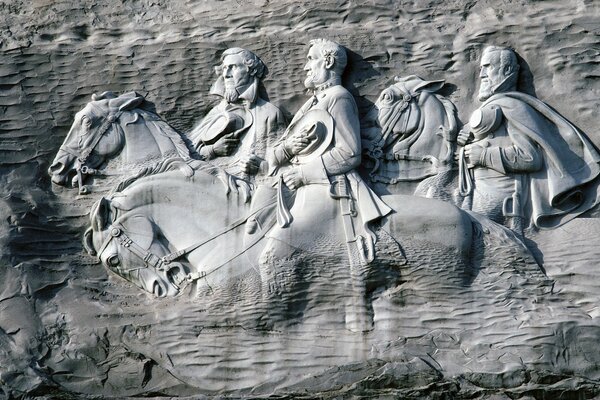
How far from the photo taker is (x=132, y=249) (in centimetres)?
862

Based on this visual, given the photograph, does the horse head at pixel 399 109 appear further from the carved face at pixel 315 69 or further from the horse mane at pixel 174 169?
the horse mane at pixel 174 169

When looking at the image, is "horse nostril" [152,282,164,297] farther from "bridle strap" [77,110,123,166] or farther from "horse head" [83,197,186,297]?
"bridle strap" [77,110,123,166]

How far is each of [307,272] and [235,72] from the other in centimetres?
144

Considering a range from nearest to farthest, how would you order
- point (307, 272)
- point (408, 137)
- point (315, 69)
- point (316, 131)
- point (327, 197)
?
point (307, 272) < point (327, 197) < point (316, 131) < point (408, 137) < point (315, 69)

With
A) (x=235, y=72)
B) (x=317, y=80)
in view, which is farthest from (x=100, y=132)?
(x=317, y=80)

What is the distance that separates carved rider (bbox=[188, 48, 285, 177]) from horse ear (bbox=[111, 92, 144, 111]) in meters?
0.40

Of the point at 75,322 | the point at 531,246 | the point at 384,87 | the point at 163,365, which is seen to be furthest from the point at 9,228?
the point at 531,246

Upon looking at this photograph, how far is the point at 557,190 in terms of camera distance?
850 centimetres

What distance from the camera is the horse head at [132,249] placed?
8.58 meters

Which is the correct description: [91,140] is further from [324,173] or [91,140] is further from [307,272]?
[307,272]

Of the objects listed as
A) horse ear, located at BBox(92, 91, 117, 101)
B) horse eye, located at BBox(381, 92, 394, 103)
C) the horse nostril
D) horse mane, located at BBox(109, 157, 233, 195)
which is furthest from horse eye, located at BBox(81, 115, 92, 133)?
horse eye, located at BBox(381, 92, 394, 103)

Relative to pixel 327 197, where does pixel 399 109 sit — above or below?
above

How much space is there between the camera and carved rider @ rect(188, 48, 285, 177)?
29.0 ft

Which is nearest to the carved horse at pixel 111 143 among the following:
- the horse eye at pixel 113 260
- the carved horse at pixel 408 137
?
the horse eye at pixel 113 260
